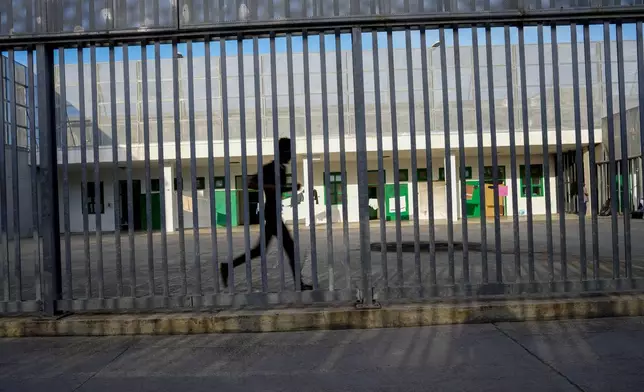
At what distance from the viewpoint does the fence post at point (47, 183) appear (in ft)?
18.1

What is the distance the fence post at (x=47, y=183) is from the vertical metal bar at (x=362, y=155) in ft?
10.00

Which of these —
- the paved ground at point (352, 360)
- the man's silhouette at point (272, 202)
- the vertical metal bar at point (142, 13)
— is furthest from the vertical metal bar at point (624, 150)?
the vertical metal bar at point (142, 13)

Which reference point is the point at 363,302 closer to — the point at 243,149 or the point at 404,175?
the point at 243,149

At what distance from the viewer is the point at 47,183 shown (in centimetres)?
553

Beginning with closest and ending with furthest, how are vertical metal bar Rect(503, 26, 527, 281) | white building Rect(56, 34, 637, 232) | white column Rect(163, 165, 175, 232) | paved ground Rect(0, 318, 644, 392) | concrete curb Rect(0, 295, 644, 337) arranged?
paved ground Rect(0, 318, 644, 392), concrete curb Rect(0, 295, 644, 337), vertical metal bar Rect(503, 26, 527, 281), white building Rect(56, 34, 637, 232), white column Rect(163, 165, 175, 232)

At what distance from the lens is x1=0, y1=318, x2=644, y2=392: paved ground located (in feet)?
12.8

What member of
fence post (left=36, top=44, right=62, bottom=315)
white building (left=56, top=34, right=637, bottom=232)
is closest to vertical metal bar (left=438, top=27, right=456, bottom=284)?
fence post (left=36, top=44, right=62, bottom=315)

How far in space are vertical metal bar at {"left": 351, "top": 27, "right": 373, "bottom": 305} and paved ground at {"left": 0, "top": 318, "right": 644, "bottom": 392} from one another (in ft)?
1.80

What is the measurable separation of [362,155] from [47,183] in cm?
312

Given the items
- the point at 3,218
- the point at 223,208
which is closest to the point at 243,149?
the point at 3,218

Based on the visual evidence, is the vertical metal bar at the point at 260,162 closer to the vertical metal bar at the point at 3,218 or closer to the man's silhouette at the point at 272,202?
the man's silhouette at the point at 272,202

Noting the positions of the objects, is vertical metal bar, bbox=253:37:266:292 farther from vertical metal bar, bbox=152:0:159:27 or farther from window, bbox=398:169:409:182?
window, bbox=398:169:409:182

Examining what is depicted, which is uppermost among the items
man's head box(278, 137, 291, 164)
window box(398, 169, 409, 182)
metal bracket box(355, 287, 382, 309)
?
window box(398, 169, 409, 182)

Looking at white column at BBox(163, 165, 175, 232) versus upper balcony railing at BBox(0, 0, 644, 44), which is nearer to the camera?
upper balcony railing at BBox(0, 0, 644, 44)
